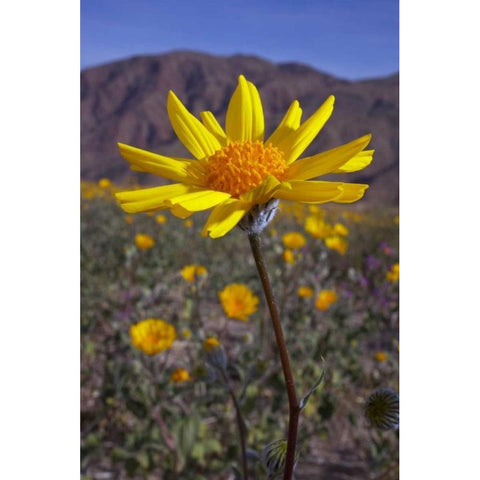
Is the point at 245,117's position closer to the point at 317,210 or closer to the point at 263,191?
the point at 263,191

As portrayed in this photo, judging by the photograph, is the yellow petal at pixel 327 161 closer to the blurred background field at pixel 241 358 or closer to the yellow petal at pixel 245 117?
the yellow petal at pixel 245 117

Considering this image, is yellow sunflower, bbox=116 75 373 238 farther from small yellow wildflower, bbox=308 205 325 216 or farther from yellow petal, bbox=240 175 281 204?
small yellow wildflower, bbox=308 205 325 216

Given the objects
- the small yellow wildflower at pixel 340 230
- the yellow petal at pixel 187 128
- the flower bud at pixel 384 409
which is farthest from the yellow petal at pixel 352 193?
the small yellow wildflower at pixel 340 230

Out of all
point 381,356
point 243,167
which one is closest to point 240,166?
point 243,167

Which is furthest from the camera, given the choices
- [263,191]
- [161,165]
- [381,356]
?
[381,356]
